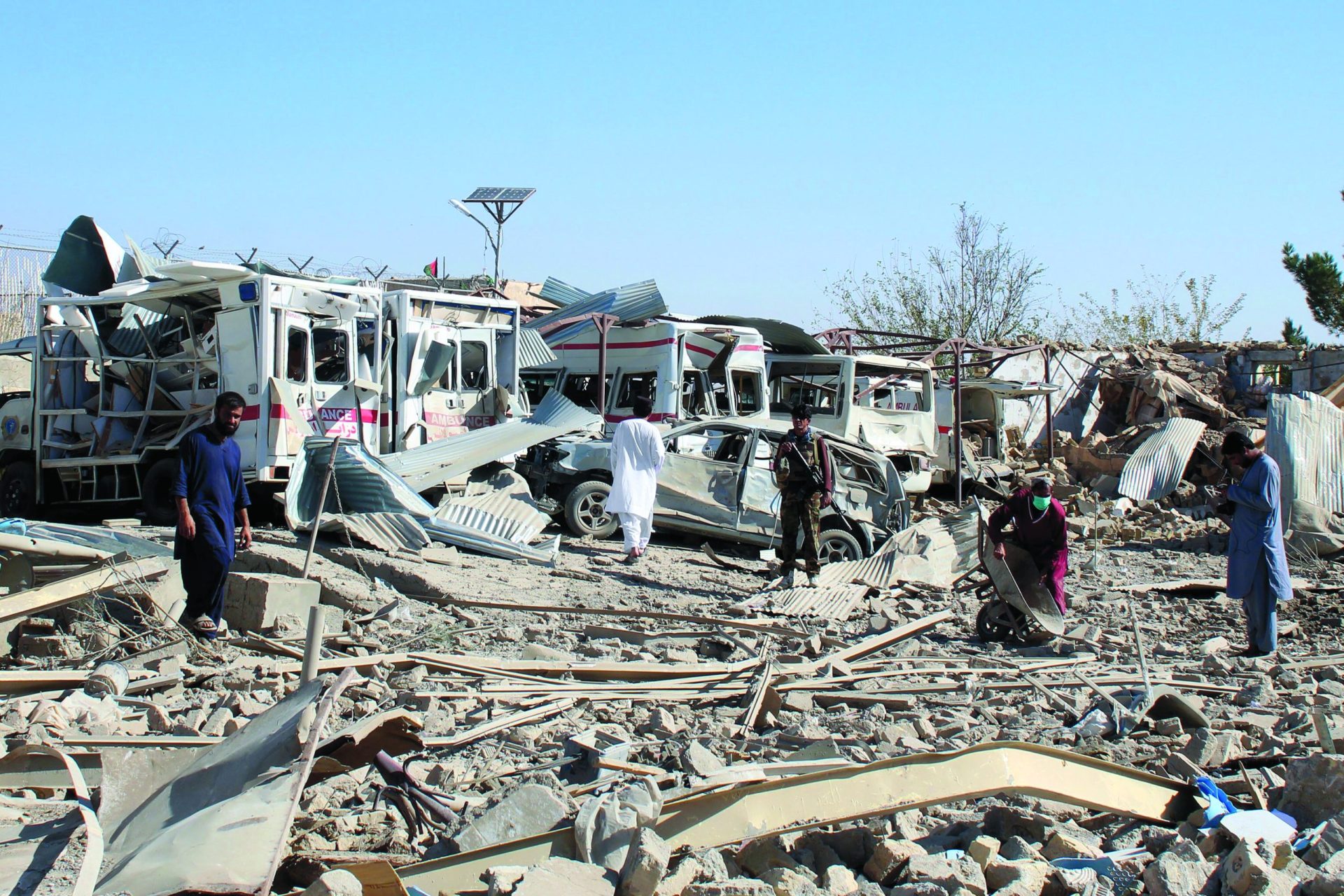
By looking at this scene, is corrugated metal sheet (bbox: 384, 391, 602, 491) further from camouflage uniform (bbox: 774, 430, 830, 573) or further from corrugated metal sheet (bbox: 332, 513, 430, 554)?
camouflage uniform (bbox: 774, 430, 830, 573)

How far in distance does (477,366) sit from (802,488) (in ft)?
16.1

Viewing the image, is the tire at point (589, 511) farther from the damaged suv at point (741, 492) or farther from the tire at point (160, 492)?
the tire at point (160, 492)

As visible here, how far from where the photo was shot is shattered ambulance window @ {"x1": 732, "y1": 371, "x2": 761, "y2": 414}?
14031 millimetres

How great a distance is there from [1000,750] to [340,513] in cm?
702

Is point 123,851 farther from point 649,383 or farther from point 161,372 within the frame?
point 649,383

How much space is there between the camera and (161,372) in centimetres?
1191

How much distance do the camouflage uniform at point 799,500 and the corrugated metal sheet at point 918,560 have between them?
1.02 ft

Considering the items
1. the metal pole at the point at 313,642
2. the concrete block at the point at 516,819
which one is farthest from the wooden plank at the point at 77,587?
the concrete block at the point at 516,819

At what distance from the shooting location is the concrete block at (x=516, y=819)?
333 cm

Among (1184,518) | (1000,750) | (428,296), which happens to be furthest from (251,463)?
(1184,518)

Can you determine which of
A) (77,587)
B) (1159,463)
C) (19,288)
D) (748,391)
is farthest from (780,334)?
(19,288)

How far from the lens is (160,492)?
11344mm

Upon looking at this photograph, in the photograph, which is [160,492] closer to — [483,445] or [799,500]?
[483,445]

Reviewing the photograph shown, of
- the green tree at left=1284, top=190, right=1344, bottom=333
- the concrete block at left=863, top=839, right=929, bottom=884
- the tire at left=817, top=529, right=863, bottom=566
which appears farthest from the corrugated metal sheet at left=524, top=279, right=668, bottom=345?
the green tree at left=1284, top=190, right=1344, bottom=333
